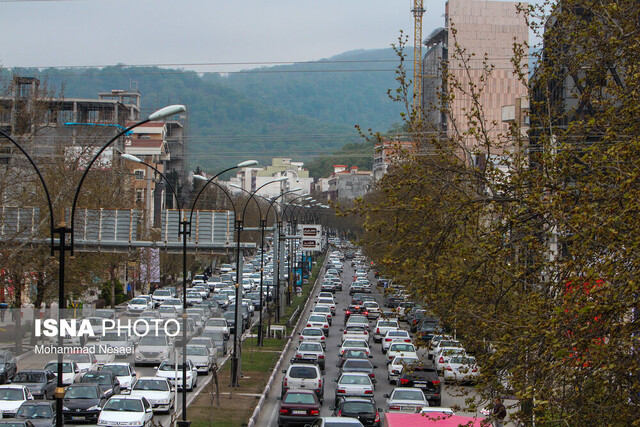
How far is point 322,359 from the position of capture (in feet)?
119

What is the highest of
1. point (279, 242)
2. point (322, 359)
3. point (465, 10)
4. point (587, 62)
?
point (465, 10)

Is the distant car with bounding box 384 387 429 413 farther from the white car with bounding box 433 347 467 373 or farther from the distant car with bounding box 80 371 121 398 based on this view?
the distant car with bounding box 80 371 121 398

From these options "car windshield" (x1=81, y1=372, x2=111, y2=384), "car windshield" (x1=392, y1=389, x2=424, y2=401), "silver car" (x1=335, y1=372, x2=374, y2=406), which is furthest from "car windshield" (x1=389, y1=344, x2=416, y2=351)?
→ "car windshield" (x1=81, y1=372, x2=111, y2=384)

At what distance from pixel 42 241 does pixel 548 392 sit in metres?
32.0

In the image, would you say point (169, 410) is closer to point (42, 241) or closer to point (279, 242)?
point (42, 241)

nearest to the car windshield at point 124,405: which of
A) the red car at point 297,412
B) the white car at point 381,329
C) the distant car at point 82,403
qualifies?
the distant car at point 82,403

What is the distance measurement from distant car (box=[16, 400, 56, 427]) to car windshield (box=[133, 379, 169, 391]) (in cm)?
459

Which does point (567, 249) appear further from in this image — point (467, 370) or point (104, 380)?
Answer: point (104, 380)

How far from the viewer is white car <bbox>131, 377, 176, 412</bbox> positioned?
27.2 m

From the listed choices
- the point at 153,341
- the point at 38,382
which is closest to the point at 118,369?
the point at 38,382

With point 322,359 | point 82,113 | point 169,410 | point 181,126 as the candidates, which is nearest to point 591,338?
point 169,410

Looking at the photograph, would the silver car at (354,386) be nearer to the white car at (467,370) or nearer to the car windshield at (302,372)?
the car windshield at (302,372)

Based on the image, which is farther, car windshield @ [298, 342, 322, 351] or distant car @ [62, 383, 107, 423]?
car windshield @ [298, 342, 322, 351]

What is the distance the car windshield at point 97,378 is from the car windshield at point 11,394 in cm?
318
